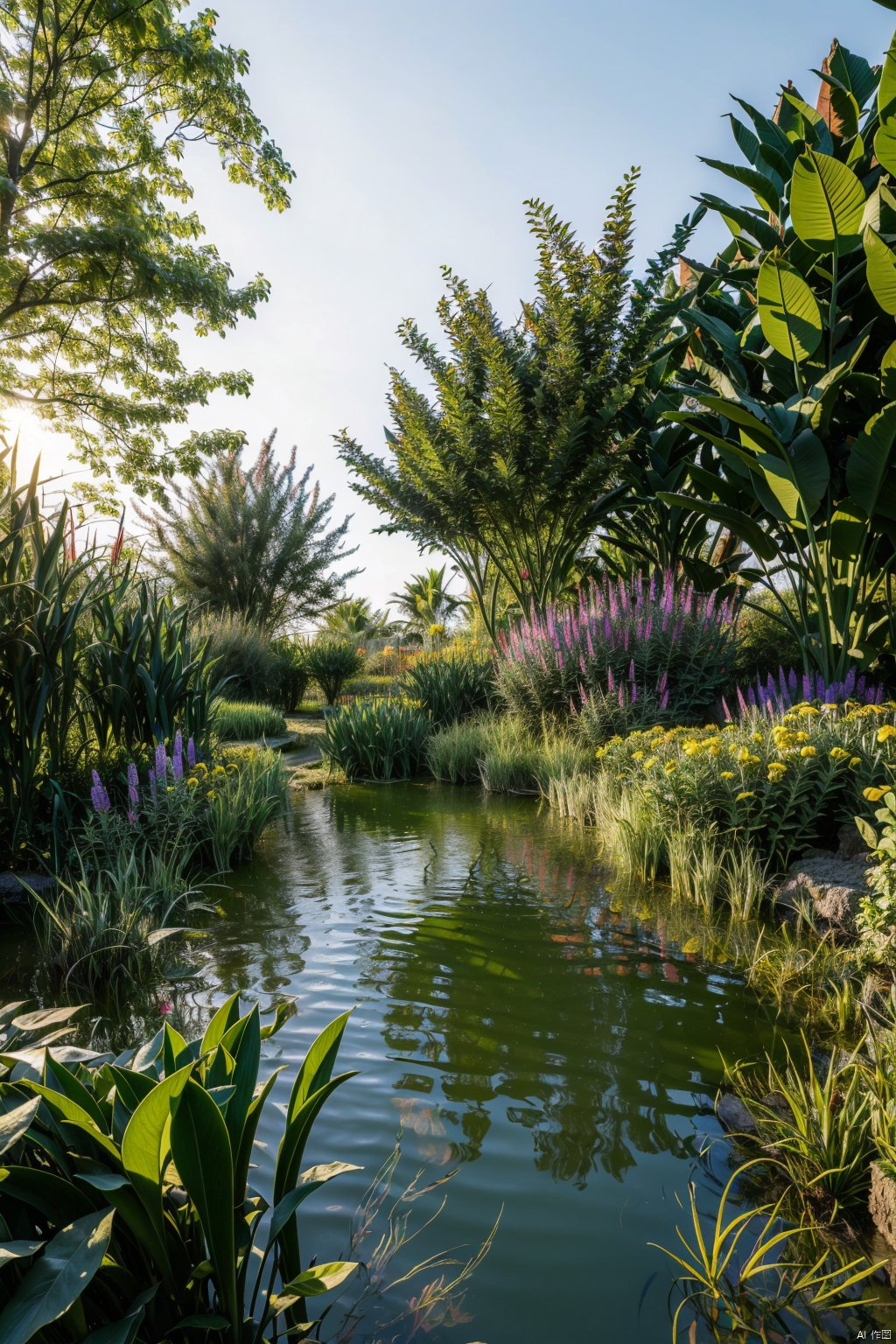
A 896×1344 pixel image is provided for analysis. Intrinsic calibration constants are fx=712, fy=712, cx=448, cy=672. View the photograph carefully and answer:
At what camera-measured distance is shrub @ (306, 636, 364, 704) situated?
43.7ft

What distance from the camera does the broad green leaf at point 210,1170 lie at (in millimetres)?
892

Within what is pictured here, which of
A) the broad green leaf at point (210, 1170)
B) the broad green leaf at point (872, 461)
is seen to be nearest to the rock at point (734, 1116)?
the broad green leaf at point (210, 1170)

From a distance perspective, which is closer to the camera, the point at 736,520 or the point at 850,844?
the point at 850,844

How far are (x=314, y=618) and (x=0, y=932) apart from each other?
17.6 metres

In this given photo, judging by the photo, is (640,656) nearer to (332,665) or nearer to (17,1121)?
(17,1121)

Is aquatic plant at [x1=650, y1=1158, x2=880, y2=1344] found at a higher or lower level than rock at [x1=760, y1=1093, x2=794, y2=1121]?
lower

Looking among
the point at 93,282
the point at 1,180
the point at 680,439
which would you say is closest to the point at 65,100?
the point at 93,282

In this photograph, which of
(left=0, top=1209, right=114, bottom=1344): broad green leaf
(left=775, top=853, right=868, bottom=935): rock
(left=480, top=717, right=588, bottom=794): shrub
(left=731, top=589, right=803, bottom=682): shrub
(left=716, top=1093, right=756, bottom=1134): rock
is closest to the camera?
(left=0, top=1209, right=114, bottom=1344): broad green leaf

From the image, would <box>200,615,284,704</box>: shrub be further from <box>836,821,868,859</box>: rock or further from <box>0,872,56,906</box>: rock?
<box>836,821,868,859</box>: rock

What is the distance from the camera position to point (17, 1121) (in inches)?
36.7

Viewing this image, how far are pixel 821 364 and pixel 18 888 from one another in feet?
20.1

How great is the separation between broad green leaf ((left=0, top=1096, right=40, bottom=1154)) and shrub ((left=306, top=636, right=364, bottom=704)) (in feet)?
40.9

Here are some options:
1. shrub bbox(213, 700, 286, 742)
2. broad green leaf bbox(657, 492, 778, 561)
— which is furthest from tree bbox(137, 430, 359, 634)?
broad green leaf bbox(657, 492, 778, 561)

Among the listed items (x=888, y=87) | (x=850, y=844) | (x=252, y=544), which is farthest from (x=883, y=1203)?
(x=252, y=544)
